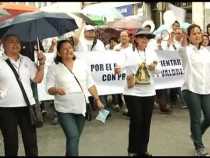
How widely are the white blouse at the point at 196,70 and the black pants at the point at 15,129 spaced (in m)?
2.33

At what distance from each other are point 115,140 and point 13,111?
2960 millimetres

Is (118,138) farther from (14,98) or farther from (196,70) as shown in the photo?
(14,98)

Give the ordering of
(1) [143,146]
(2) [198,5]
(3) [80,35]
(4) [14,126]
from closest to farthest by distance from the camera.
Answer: (4) [14,126] < (1) [143,146] < (3) [80,35] < (2) [198,5]

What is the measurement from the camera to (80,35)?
37.9 ft

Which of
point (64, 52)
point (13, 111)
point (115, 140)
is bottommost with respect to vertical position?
point (115, 140)

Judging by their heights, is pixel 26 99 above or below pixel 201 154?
above

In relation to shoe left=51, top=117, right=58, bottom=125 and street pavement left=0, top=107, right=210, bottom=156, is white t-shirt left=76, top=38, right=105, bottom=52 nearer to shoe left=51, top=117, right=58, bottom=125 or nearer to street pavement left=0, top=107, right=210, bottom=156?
street pavement left=0, top=107, right=210, bottom=156

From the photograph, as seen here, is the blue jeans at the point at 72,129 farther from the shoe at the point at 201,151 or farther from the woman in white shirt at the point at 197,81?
the shoe at the point at 201,151

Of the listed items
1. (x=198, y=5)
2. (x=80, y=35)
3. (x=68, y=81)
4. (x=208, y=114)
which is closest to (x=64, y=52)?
(x=68, y=81)

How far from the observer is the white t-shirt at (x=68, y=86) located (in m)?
5.90

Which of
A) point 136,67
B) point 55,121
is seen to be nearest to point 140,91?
point 136,67

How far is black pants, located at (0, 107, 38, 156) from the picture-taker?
19.0ft

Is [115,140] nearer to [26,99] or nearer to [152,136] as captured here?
[152,136]

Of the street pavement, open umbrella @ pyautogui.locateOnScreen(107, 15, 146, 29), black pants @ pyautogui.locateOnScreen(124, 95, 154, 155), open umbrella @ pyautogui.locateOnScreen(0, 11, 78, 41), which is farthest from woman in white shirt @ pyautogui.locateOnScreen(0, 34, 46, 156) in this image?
open umbrella @ pyautogui.locateOnScreen(107, 15, 146, 29)
